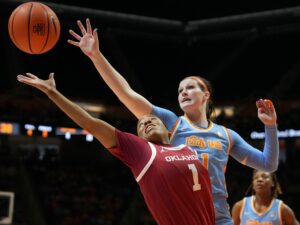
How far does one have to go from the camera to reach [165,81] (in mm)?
16156

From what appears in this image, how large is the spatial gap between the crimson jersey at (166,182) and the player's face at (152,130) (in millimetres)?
131

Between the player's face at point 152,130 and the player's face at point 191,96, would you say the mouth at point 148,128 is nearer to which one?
the player's face at point 152,130

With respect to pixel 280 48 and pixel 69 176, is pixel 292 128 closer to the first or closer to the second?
pixel 280 48

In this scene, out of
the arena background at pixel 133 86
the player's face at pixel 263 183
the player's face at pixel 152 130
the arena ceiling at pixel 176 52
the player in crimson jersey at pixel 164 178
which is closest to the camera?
the player in crimson jersey at pixel 164 178

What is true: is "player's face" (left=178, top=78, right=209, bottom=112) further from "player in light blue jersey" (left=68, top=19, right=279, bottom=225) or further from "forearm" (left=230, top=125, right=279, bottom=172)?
"forearm" (left=230, top=125, right=279, bottom=172)

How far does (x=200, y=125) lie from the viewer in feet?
11.7

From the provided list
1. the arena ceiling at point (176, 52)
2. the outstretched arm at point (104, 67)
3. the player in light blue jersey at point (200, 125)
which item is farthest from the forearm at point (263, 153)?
the arena ceiling at point (176, 52)

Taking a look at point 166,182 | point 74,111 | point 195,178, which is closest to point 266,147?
point 195,178

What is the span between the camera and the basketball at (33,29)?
13.4 ft

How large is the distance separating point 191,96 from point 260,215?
7.93 feet

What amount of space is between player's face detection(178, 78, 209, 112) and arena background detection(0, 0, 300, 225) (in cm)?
911

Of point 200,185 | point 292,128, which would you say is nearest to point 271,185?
point 200,185

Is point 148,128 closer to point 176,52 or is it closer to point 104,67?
point 104,67

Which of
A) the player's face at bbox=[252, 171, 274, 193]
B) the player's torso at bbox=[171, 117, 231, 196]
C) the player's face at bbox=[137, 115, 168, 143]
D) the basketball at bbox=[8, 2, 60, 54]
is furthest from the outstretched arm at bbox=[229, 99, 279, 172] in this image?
the player's face at bbox=[252, 171, 274, 193]
